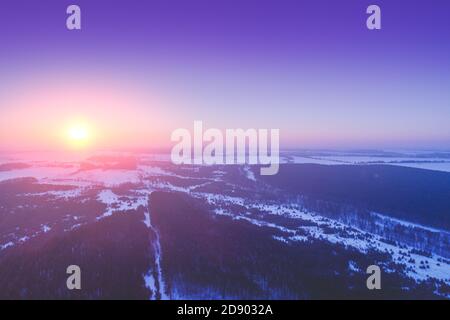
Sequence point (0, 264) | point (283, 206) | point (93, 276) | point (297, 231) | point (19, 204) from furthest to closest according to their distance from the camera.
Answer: point (283, 206)
point (19, 204)
point (297, 231)
point (0, 264)
point (93, 276)

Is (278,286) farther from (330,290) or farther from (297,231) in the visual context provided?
(297,231)

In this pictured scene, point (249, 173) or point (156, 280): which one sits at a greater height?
point (249, 173)

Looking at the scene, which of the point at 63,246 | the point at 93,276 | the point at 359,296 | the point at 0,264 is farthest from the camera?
the point at 63,246

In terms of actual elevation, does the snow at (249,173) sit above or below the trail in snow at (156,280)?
above

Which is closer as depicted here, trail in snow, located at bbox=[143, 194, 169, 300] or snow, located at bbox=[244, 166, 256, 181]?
trail in snow, located at bbox=[143, 194, 169, 300]

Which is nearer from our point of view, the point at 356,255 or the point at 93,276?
the point at 93,276

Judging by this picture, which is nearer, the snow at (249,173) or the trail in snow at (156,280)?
the trail in snow at (156,280)

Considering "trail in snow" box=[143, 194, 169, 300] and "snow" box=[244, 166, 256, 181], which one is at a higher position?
"snow" box=[244, 166, 256, 181]

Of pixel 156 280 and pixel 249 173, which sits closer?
pixel 156 280
